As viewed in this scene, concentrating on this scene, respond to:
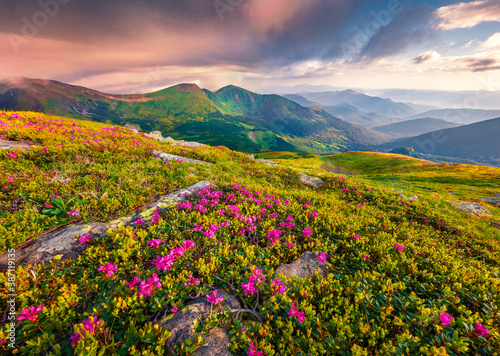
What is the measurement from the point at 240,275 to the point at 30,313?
10.8 feet

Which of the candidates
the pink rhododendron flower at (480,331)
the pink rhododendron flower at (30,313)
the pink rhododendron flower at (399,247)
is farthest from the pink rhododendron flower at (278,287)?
the pink rhododendron flower at (399,247)

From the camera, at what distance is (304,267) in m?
4.48

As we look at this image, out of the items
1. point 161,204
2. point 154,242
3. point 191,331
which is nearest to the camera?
point 191,331

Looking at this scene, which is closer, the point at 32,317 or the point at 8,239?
the point at 32,317

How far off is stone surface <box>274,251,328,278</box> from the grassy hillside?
0.18 meters

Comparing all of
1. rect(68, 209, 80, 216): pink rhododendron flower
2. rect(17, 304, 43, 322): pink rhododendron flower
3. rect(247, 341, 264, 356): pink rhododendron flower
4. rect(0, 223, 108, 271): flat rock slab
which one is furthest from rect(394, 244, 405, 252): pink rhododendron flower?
rect(68, 209, 80, 216): pink rhododendron flower

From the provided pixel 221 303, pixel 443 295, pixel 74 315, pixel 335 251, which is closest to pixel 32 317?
pixel 74 315

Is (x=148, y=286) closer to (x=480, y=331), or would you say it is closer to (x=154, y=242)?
(x=154, y=242)

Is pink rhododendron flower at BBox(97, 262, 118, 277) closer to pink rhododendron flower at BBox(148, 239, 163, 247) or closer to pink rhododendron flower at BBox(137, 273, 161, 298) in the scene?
pink rhododendron flower at BBox(137, 273, 161, 298)

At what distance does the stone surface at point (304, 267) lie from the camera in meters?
4.26

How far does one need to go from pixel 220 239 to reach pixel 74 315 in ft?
9.60

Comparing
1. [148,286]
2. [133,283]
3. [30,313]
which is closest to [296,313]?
[148,286]

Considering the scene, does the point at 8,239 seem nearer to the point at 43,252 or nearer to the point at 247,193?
the point at 43,252

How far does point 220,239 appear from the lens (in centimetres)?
500
